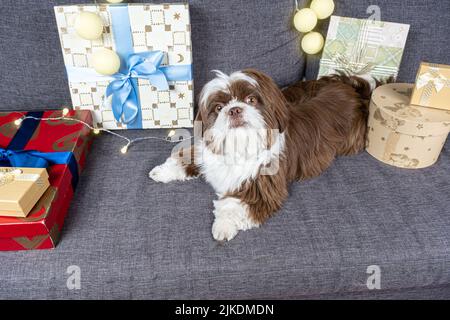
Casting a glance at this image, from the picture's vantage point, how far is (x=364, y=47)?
1.72 m

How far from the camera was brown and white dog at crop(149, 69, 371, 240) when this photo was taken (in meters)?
1.29

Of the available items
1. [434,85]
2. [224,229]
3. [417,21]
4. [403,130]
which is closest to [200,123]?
[224,229]

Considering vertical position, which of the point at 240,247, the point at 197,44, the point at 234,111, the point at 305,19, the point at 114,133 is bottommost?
the point at 240,247

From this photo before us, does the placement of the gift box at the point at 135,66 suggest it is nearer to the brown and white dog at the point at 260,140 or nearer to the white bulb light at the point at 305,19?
the brown and white dog at the point at 260,140

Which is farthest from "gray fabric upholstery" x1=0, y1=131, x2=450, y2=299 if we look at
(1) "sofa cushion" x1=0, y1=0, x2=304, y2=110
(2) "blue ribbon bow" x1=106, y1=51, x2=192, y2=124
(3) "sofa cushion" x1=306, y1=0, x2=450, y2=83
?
(3) "sofa cushion" x1=306, y1=0, x2=450, y2=83

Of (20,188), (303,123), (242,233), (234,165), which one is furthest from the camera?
(303,123)

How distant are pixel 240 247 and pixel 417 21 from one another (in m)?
1.28

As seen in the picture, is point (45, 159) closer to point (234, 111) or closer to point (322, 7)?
point (234, 111)

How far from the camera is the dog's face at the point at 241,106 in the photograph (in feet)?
4.15

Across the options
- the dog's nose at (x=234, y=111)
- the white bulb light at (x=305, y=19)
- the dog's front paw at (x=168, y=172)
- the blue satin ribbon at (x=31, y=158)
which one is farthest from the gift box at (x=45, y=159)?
the white bulb light at (x=305, y=19)

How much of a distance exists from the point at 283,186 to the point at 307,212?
5.2 inches

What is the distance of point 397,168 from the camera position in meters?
1.59

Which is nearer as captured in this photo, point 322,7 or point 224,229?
point 224,229

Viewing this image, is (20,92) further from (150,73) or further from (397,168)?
(397,168)
